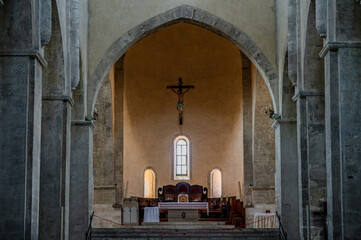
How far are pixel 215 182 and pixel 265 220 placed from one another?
20.2 ft

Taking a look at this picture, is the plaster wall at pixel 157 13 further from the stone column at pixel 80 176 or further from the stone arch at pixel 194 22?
the stone column at pixel 80 176

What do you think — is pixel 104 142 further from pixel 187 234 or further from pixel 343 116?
pixel 343 116

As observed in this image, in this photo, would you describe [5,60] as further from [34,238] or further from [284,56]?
[284,56]

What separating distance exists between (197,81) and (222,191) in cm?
454

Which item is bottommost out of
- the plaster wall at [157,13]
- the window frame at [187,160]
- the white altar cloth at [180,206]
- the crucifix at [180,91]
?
the white altar cloth at [180,206]

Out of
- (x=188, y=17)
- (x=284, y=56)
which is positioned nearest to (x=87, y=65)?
(x=188, y=17)

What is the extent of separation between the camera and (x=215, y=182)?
88.4 ft

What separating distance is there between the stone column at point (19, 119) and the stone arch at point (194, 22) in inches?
296

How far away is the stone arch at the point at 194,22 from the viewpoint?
19.0 metres

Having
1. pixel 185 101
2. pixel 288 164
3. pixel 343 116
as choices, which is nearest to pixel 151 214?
pixel 185 101

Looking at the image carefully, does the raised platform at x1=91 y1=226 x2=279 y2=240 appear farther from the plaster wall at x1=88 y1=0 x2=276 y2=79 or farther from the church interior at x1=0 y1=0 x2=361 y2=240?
the plaster wall at x1=88 y1=0 x2=276 y2=79

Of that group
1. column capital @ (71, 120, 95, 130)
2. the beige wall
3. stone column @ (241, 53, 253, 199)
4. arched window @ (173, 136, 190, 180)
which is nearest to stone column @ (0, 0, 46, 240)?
column capital @ (71, 120, 95, 130)

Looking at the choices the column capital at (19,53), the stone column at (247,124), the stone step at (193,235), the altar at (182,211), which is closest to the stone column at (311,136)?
the stone step at (193,235)

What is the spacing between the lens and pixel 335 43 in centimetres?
1109
